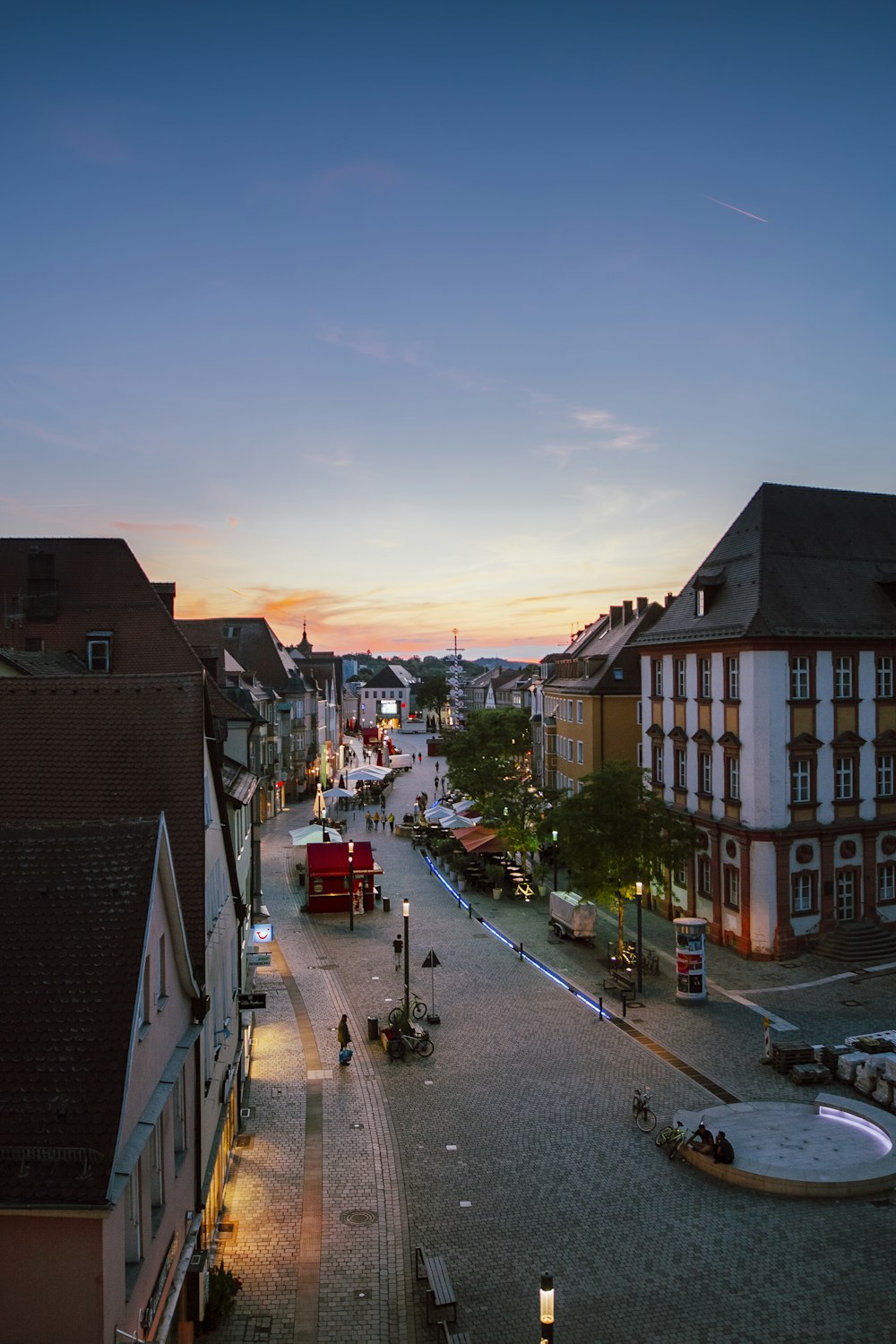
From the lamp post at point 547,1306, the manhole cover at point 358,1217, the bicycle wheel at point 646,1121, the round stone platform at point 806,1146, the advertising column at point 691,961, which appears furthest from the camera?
the advertising column at point 691,961

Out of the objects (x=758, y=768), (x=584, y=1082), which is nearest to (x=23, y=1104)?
Result: (x=584, y=1082)

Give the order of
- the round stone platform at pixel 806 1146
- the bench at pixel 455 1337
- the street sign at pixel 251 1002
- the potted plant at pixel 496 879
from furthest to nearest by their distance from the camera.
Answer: the potted plant at pixel 496 879 → the street sign at pixel 251 1002 → the round stone platform at pixel 806 1146 → the bench at pixel 455 1337

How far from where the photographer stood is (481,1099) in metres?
22.0

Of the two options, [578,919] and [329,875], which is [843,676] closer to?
[578,919]

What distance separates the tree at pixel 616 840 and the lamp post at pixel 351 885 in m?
9.63

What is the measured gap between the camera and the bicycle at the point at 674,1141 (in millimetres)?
19266

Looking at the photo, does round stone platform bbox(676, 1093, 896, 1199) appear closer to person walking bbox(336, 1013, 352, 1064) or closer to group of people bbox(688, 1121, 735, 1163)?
group of people bbox(688, 1121, 735, 1163)

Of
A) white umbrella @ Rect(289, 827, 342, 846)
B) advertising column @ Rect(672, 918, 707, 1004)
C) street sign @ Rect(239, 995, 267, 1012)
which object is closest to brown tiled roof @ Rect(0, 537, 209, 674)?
street sign @ Rect(239, 995, 267, 1012)

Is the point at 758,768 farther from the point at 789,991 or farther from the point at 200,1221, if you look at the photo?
the point at 200,1221

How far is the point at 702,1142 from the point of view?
1891 centimetres

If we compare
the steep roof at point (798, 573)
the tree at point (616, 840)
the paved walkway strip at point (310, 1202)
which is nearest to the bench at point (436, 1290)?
the paved walkway strip at point (310, 1202)

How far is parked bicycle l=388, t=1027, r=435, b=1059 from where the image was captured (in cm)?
2472

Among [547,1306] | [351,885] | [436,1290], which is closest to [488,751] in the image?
[351,885]

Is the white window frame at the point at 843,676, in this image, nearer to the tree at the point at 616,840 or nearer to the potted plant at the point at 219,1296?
the tree at the point at 616,840
